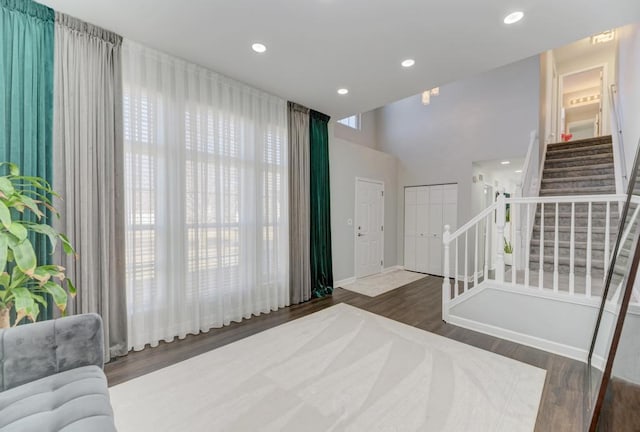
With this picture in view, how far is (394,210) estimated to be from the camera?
614cm

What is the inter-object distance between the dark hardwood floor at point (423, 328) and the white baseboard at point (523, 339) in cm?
8

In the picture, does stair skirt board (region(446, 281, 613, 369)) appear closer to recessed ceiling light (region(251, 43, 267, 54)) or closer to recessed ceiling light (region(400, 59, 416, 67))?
recessed ceiling light (region(400, 59, 416, 67))

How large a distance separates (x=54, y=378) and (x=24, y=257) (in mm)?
673

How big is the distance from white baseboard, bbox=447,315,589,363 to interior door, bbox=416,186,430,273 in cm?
266

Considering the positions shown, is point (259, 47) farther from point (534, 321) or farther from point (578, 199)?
point (534, 321)

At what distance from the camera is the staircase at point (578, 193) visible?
3439 mm

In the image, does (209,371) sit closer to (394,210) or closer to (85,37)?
(85,37)

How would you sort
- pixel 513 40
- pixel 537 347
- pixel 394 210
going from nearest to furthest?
1. pixel 513 40
2. pixel 537 347
3. pixel 394 210

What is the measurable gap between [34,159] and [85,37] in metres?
1.14

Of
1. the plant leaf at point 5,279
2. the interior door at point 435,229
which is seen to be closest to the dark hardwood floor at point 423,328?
the plant leaf at point 5,279

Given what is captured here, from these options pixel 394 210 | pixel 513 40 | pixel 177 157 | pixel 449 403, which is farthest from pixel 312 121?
pixel 449 403

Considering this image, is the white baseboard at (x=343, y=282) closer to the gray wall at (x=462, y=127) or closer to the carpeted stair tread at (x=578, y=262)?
the gray wall at (x=462, y=127)

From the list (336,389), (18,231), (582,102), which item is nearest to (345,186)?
(336,389)

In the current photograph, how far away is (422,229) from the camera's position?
5809 mm
